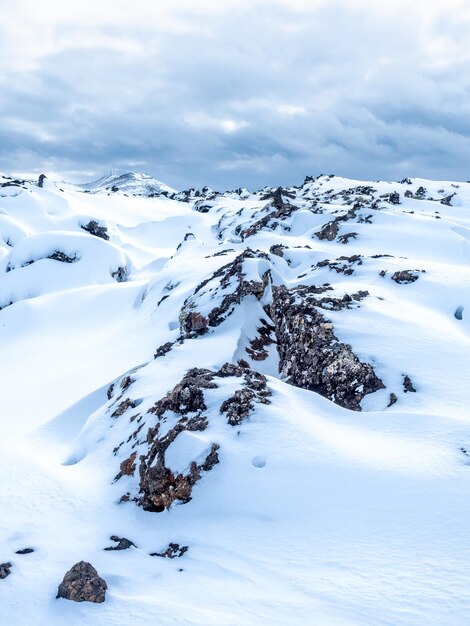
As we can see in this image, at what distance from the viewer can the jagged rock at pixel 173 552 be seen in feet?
23.7

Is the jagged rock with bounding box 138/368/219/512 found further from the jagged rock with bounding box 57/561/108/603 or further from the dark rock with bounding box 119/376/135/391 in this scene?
the dark rock with bounding box 119/376/135/391

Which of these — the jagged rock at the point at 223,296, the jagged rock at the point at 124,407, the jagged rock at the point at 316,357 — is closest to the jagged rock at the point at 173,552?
the jagged rock at the point at 124,407

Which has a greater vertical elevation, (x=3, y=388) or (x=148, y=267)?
(x=148, y=267)

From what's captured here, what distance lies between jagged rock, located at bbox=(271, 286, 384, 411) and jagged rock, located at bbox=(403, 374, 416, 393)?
0.58 metres

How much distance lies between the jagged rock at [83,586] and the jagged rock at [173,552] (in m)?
1.18

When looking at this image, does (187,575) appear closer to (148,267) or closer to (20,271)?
(20,271)

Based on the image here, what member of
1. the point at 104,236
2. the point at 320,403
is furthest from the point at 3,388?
the point at 104,236

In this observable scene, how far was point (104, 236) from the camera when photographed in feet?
185

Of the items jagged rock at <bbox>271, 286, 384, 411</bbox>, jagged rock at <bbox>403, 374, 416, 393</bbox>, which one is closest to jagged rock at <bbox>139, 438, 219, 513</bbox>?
jagged rock at <bbox>271, 286, 384, 411</bbox>

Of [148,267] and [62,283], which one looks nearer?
[62,283]

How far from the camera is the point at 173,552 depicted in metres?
7.32

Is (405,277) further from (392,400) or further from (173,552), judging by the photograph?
(173,552)

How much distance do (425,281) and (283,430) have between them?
42.2 feet

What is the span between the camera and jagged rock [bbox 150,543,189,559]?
7219mm
